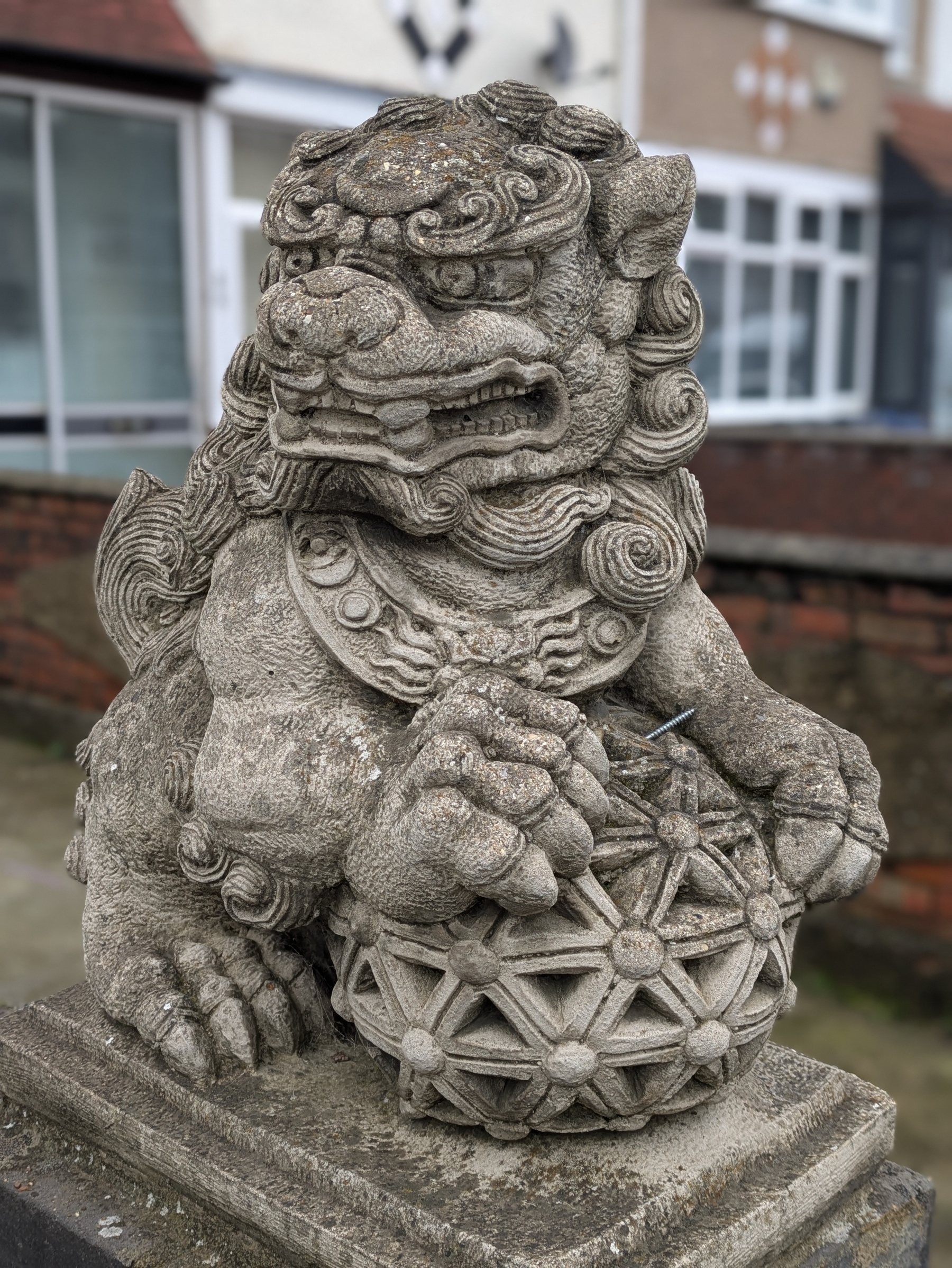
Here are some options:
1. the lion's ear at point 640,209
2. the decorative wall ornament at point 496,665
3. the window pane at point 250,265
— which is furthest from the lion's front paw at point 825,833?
the window pane at point 250,265

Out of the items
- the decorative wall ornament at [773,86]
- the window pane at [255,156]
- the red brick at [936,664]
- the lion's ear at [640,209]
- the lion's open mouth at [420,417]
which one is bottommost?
the red brick at [936,664]

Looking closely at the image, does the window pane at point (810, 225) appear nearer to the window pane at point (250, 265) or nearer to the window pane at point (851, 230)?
the window pane at point (851, 230)

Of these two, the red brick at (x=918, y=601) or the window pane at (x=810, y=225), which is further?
the window pane at (x=810, y=225)

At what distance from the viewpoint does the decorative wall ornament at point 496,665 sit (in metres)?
1.30

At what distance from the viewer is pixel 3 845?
447cm

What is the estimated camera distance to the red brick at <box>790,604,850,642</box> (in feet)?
12.1

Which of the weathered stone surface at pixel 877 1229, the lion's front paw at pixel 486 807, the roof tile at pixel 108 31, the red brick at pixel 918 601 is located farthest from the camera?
the roof tile at pixel 108 31

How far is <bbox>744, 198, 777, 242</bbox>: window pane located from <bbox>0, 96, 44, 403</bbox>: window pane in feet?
21.0

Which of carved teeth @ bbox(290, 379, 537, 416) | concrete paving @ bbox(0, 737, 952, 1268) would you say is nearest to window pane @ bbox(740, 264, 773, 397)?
concrete paving @ bbox(0, 737, 952, 1268)

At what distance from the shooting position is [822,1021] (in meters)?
3.60

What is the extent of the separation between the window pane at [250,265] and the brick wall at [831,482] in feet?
9.27

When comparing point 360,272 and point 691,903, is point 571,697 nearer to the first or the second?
point 691,903

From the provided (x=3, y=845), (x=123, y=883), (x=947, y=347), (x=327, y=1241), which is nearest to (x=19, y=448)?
(x=3, y=845)

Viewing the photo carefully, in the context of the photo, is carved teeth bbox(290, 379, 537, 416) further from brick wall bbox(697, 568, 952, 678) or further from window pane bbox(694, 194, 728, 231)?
window pane bbox(694, 194, 728, 231)
